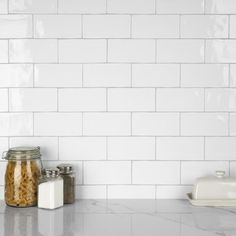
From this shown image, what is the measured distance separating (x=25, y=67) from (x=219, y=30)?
76cm

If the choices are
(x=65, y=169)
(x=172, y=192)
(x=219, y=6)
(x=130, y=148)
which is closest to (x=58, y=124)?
(x=65, y=169)

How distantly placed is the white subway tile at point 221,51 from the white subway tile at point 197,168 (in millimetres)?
399

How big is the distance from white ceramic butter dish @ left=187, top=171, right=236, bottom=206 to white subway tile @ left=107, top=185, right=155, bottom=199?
0.19 meters

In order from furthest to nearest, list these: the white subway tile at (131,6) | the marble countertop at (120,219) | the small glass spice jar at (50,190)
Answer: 1. the white subway tile at (131,6)
2. the small glass spice jar at (50,190)
3. the marble countertop at (120,219)

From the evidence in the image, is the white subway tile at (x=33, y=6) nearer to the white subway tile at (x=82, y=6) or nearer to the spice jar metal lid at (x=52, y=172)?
the white subway tile at (x=82, y=6)

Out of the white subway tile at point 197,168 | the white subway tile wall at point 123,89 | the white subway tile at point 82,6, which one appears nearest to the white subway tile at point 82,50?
the white subway tile wall at point 123,89

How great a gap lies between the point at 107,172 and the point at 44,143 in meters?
0.27

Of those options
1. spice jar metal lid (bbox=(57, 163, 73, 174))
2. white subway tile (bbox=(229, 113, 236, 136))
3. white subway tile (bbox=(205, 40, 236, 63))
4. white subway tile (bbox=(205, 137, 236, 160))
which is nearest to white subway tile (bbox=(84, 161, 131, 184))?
spice jar metal lid (bbox=(57, 163, 73, 174))

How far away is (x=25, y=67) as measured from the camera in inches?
73.6

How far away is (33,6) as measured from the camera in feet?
6.09

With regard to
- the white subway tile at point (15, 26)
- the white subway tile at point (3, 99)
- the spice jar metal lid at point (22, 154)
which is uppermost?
the white subway tile at point (15, 26)

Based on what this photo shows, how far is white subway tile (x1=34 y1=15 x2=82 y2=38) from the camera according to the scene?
1858mm

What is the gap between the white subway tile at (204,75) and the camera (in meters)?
1.87

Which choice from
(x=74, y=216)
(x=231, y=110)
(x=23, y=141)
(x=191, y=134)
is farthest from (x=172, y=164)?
(x=23, y=141)
